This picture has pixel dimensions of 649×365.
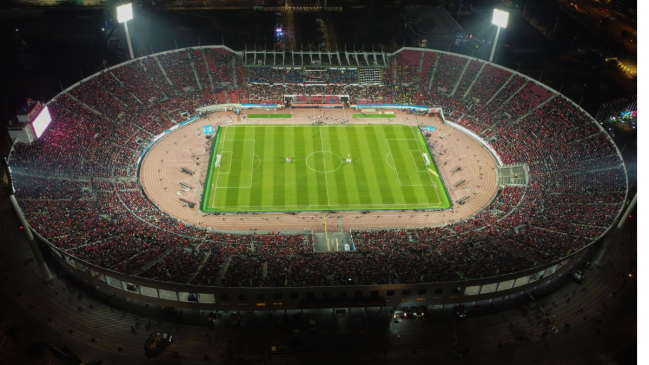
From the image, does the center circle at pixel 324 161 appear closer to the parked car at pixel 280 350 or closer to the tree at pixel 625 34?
the parked car at pixel 280 350

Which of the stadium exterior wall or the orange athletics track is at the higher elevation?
the orange athletics track

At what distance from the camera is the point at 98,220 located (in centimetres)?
5512

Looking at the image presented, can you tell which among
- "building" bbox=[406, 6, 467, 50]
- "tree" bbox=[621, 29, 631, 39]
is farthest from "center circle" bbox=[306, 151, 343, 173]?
"tree" bbox=[621, 29, 631, 39]

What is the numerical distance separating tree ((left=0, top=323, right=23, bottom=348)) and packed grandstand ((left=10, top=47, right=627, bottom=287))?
27.8ft

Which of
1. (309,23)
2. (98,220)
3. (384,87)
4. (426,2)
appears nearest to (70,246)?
(98,220)

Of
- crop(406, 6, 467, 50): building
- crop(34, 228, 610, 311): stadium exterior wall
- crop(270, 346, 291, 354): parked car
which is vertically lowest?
crop(270, 346, 291, 354): parked car

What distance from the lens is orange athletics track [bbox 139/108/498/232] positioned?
6291cm

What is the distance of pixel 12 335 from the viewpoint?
4612cm

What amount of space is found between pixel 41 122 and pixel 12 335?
2954cm

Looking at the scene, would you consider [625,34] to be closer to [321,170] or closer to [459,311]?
[321,170]

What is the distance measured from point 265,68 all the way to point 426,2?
5522 cm

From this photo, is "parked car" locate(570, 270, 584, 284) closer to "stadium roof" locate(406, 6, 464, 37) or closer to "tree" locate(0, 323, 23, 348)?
"tree" locate(0, 323, 23, 348)

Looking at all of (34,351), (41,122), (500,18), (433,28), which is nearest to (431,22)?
(433,28)

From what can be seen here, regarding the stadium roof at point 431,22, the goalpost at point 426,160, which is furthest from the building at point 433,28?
the goalpost at point 426,160
